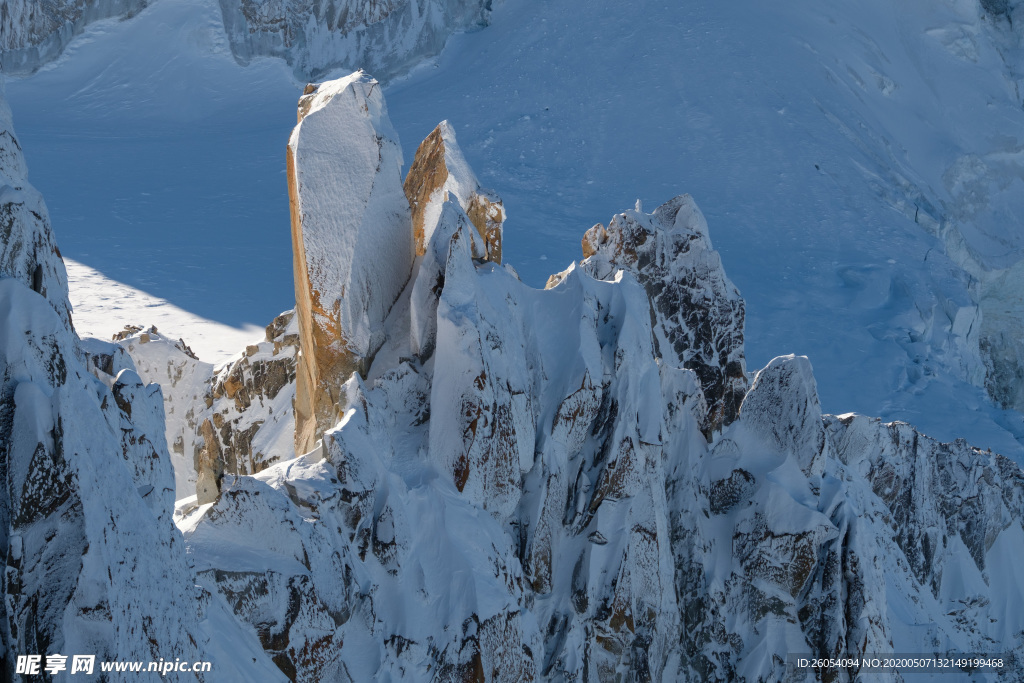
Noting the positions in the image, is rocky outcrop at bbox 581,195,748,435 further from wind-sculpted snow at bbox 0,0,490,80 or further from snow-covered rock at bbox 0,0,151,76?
snow-covered rock at bbox 0,0,151,76

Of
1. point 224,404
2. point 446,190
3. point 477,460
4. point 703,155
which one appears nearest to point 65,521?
point 477,460

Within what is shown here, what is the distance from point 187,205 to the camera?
803 inches

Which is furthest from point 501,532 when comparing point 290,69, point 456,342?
point 290,69

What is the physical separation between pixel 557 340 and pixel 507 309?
2.19 ft

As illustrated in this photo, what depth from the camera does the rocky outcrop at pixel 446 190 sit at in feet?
23.9

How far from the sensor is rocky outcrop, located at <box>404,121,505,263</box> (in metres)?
7.29

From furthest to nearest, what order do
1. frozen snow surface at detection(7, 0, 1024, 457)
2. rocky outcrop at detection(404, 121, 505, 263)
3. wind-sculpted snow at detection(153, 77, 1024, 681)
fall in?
frozen snow surface at detection(7, 0, 1024, 457), rocky outcrop at detection(404, 121, 505, 263), wind-sculpted snow at detection(153, 77, 1024, 681)

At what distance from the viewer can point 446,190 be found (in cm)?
728

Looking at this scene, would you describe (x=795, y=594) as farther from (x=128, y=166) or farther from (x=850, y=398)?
(x=128, y=166)

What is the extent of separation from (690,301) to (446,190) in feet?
9.87

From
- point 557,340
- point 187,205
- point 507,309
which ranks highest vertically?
point 507,309

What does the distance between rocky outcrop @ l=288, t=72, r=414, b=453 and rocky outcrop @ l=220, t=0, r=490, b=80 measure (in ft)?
72.0

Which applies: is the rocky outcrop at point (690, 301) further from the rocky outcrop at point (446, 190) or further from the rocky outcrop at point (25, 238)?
the rocky outcrop at point (25, 238)

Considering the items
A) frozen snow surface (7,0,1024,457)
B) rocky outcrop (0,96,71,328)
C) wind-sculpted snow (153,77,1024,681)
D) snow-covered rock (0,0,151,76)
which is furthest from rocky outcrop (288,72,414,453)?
snow-covered rock (0,0,151,76)
